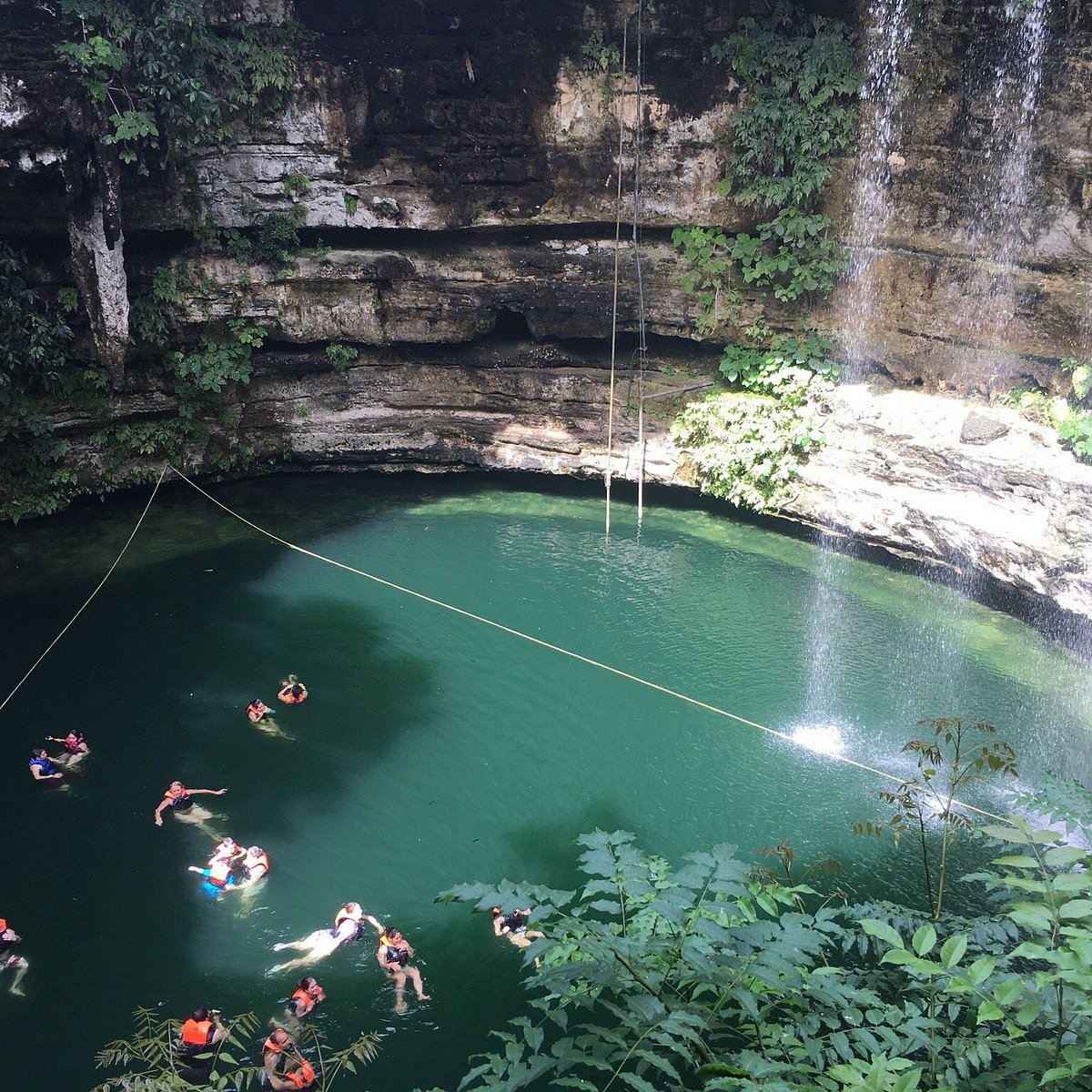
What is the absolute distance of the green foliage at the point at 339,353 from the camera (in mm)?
14281

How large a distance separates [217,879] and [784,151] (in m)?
11.3

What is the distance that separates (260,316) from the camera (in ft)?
44.9

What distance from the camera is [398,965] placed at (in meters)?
6.70

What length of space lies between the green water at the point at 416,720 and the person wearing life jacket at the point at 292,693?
161mm

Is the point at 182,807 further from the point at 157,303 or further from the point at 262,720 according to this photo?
the point at 157,303

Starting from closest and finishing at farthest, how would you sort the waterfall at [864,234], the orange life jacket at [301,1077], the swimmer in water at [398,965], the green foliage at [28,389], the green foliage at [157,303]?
the orange life jacket at [301,1077] < the swimmer in water at [398,965] < the waterfall at [864,234] < the green foliage at [28,389] < the green foliage at [157,303]

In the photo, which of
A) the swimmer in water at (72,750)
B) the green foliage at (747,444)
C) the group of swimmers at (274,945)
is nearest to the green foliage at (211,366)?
the swimmer in water at (72,750)

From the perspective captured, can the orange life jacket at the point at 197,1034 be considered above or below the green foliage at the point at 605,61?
below

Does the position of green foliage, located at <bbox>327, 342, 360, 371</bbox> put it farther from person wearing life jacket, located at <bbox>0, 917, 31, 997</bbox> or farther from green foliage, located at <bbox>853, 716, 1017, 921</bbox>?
green foliage, located at <bbox>853, 716, 1017, 921</bbox>

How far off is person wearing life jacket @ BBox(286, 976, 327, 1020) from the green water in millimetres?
186

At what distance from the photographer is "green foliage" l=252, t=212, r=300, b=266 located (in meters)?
13.2

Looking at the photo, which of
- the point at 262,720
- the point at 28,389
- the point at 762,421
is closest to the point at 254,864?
the point at 262,720

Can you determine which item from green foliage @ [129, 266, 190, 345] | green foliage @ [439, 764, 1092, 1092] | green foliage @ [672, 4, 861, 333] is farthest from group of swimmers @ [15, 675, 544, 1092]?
green foliage @ [672, 4, 861, 333]

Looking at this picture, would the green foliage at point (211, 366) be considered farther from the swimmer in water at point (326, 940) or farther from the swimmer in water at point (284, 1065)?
the swimmer in water at point (284, 1065)
